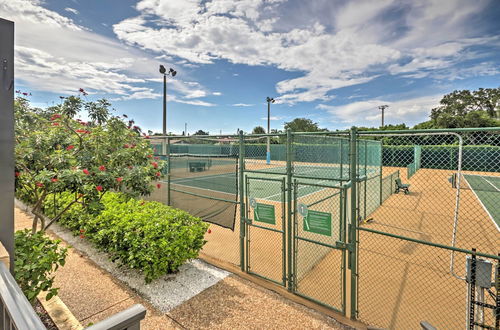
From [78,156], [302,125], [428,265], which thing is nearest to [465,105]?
[302,125]

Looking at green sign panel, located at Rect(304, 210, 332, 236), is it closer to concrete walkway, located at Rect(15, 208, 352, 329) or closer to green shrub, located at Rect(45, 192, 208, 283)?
concrete walkway, located at Rect(15, 208, 352, 329)

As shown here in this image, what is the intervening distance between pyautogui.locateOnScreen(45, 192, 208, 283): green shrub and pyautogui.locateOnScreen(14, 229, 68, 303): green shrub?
1.15 meters

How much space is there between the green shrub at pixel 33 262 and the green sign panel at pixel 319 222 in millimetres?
3395

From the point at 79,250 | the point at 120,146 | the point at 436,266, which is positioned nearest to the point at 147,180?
the point at 120,146

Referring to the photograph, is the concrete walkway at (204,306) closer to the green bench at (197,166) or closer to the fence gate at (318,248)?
the fence gate at (318,248)

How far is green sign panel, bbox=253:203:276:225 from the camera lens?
462 centimetres

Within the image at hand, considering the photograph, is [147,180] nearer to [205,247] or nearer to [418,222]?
[205,247]

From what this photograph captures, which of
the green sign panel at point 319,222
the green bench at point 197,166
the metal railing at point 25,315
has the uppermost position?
the green bench at point 197,166

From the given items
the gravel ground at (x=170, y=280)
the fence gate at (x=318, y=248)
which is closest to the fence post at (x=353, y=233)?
the fence gate at (x=318, y=248)

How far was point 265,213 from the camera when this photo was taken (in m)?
4.69

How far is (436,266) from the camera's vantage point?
17.6 feet

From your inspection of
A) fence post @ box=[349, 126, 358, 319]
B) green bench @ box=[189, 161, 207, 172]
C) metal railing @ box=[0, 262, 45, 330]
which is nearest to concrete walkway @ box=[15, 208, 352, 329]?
fence post @ box=[349, 126, 358, 319]

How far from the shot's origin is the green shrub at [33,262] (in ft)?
8.05

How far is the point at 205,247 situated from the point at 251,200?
7.51 ft
